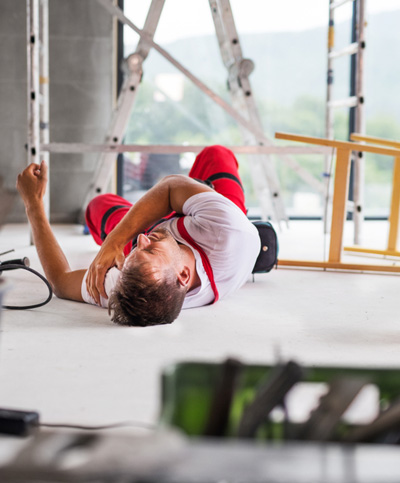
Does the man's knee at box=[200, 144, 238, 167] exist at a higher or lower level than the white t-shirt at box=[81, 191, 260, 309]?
higher

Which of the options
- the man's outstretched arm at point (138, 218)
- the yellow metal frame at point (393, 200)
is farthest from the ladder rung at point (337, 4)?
the man's outstretched arm at point (138, 218)

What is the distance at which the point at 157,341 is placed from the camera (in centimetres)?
160

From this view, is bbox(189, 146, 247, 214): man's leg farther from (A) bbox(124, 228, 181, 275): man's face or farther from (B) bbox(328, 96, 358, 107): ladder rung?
(B) bbox(328, 96, 358, 107): ladder rung

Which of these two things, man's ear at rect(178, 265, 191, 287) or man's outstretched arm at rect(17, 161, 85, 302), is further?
man's outstretched arm at rect(17, 161, 85, 302)

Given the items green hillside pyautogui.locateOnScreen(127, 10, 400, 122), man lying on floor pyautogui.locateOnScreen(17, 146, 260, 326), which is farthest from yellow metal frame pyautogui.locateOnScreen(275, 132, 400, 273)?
green hillside pyautogui.locateOnScreen(127, 10, 400, 122)

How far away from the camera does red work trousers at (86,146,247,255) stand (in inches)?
96.8

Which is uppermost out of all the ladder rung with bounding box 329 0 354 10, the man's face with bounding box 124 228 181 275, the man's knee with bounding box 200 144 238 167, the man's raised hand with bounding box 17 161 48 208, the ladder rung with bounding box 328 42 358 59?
the ladder rung with bounding box 329 0 354 10

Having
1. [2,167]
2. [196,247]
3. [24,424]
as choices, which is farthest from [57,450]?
[2,167]

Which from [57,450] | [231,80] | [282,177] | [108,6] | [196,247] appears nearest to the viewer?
[57,450]

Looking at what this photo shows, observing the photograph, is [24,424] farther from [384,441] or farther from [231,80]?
[231,80]

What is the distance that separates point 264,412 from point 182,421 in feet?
0.28

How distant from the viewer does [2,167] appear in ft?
15.4

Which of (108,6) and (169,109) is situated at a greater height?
(108,6)

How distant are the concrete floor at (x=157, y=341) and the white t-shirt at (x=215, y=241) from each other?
80mm
